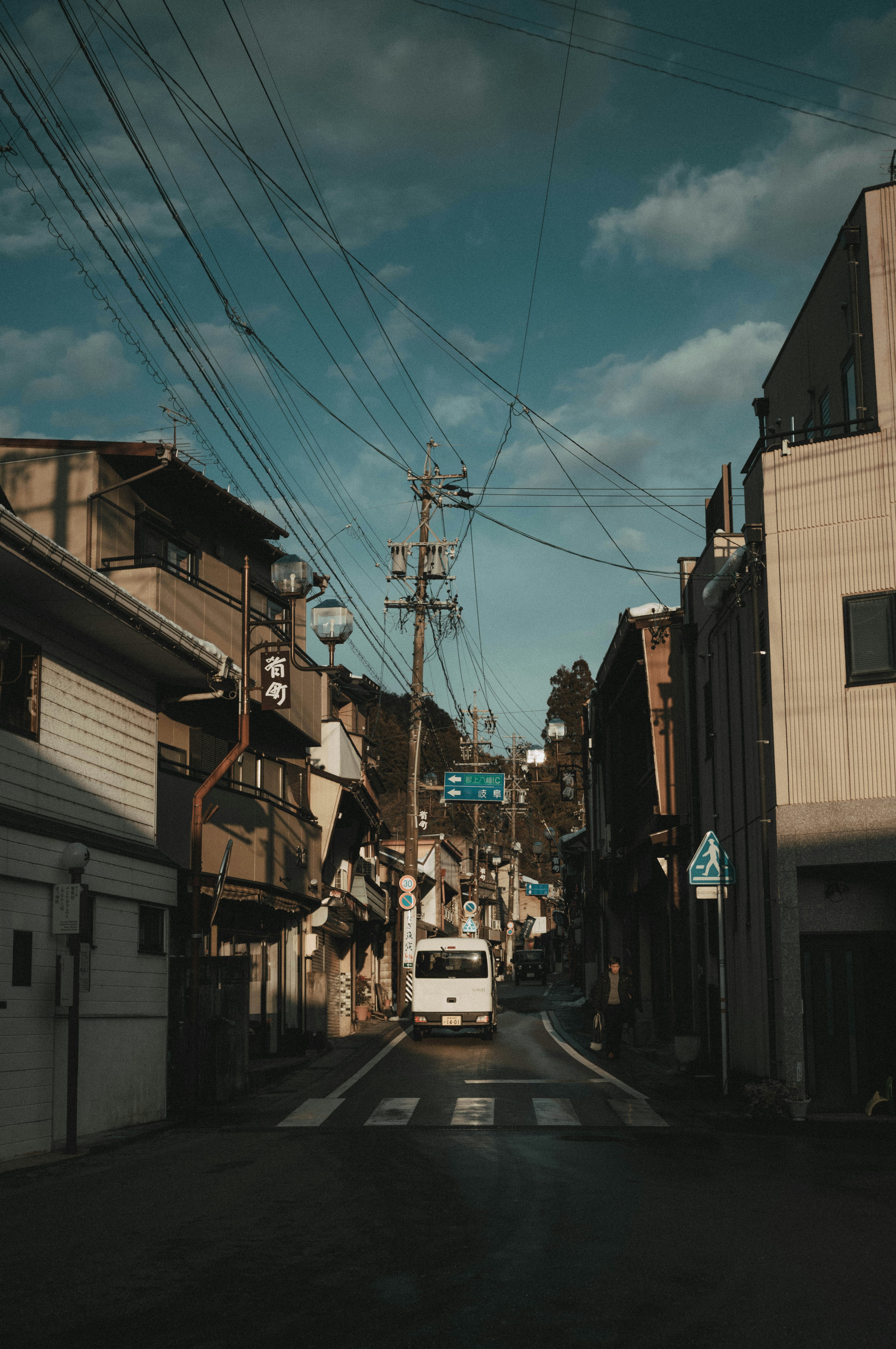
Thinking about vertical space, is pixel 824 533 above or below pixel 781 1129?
above

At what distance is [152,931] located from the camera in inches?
695

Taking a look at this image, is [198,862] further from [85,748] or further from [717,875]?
[717,875]

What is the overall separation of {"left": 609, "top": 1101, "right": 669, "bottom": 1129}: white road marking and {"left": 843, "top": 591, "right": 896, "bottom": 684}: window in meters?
5.83

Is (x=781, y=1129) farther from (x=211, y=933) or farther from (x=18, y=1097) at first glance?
(x=211, y=933)

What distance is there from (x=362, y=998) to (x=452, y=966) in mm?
9423

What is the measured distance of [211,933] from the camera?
22.8m

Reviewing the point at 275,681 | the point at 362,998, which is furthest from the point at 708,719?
the point at 362,998

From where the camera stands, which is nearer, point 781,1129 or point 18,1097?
point 18,1097

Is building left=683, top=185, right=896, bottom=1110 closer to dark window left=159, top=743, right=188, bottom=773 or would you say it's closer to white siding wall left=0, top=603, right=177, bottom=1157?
white siding wall left=0, top=603, right=177, bottom=1157

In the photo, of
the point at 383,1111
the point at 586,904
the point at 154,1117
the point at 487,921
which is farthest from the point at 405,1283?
the point at 487,921

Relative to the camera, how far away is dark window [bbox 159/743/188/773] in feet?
72.3

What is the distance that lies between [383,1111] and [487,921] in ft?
308

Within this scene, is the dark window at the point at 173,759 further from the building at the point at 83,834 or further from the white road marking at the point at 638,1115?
the white road marking at the point at 638,1115

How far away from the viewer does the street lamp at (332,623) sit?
22.3 m
